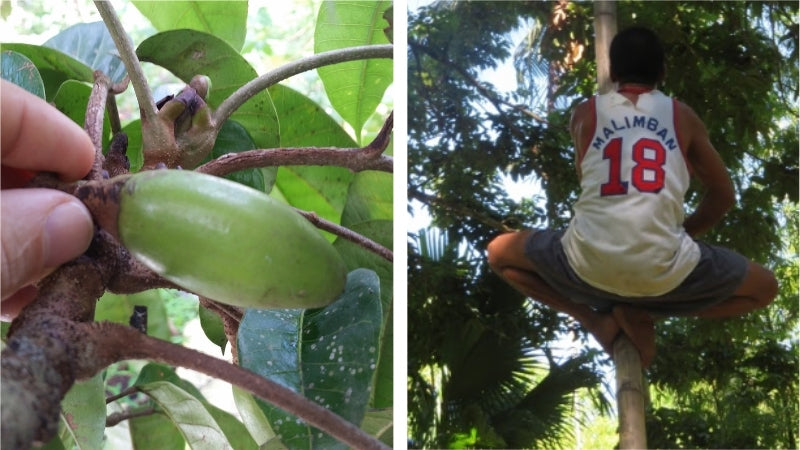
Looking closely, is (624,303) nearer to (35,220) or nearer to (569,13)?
(569,13)

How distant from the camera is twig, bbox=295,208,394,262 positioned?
0.42 meters

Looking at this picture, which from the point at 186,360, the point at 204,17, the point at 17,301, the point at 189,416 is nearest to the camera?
the point at 186,360

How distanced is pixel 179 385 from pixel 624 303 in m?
0.32

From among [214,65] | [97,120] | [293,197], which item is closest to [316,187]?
[293,197]

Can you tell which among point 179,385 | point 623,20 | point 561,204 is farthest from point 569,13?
point 179,385

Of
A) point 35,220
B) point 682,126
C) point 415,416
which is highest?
point 682,126

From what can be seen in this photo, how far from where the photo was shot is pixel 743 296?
62 cm

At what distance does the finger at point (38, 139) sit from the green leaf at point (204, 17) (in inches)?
10.5

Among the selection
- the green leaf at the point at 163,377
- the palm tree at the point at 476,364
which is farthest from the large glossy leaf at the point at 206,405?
the palm tree at the point at 476,364

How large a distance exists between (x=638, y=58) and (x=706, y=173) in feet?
0.33

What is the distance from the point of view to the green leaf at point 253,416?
0.42 m

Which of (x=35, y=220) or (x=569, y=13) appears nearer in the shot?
(x=35, y=220)

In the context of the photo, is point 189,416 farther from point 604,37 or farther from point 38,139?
point 604,37

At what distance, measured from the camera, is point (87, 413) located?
18.3 inches
